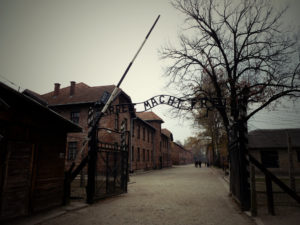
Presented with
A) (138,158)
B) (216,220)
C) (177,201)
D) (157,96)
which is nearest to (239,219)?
(216,220)

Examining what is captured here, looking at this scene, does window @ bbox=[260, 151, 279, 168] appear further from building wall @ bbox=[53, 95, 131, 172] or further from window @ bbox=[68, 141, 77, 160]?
window @ bbox=[68, 141, 77, 160]

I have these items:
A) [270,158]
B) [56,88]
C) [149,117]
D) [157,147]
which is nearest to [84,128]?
[56,88]

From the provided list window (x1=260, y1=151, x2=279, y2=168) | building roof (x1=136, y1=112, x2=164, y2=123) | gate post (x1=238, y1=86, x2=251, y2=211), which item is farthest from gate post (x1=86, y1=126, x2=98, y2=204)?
building roof (x1=136, y1=112, x2=164, y2=123)

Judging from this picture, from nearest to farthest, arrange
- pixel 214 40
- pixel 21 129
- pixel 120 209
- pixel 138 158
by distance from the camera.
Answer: pixel 21 129, pixel 120 209, pixel 214 40, pixel 138 158

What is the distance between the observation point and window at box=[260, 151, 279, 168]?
23.2 metres

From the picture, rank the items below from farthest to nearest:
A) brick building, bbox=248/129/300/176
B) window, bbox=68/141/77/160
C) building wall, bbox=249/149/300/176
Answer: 1. brick building, bbox=248/129/300/176
2. building wall, bbox=249/149/300/176
3. window, bbox=68/141/77/160

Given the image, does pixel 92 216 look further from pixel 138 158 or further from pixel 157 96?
pixel 138 158

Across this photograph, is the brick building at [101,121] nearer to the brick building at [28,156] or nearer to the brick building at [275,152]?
the brick building at [28,156]

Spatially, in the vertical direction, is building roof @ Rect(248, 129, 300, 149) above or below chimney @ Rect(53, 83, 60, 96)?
below

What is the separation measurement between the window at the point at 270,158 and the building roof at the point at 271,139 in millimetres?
837

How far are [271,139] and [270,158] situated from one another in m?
2.42

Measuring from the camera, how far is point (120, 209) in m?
6.90

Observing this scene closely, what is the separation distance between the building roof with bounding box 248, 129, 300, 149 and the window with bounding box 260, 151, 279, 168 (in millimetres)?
837

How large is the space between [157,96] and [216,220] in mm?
4953
